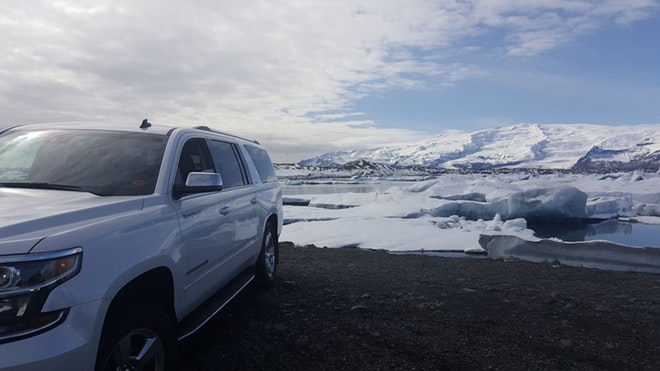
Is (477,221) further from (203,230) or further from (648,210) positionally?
(203,230)

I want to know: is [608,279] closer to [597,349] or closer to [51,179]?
[597,349]

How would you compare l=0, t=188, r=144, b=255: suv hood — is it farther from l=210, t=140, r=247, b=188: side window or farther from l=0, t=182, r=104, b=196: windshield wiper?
l=210, t=140, r=247, b=188: side window

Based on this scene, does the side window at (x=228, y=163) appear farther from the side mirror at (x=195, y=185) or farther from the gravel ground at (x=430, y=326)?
the gravel ground at (x=430, y=326)

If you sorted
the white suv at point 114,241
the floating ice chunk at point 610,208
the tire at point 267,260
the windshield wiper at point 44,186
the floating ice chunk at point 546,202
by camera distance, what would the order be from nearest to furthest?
1. the white suv at point 114,241
2. the windshield wiper at point 44,186
3. the tire at point 267,260
4. the floating ice chunk at point 546,202
5. the floating ice chunk at point 610,208

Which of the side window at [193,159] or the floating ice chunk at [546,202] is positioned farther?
the floating ice chunk at [546,202]

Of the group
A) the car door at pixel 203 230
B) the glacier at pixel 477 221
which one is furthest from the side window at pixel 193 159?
the glacier at pixel 477 221

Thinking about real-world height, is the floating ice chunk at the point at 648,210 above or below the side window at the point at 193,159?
below

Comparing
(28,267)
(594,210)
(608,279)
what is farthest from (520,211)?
(28,267)

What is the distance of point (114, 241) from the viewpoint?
2.40m

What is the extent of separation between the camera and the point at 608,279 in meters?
7.67

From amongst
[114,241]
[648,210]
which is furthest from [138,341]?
[648,210]

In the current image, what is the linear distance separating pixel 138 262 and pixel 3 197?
1.03 metres

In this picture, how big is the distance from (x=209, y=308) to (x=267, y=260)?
210 cm

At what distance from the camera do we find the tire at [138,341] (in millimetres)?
2299
